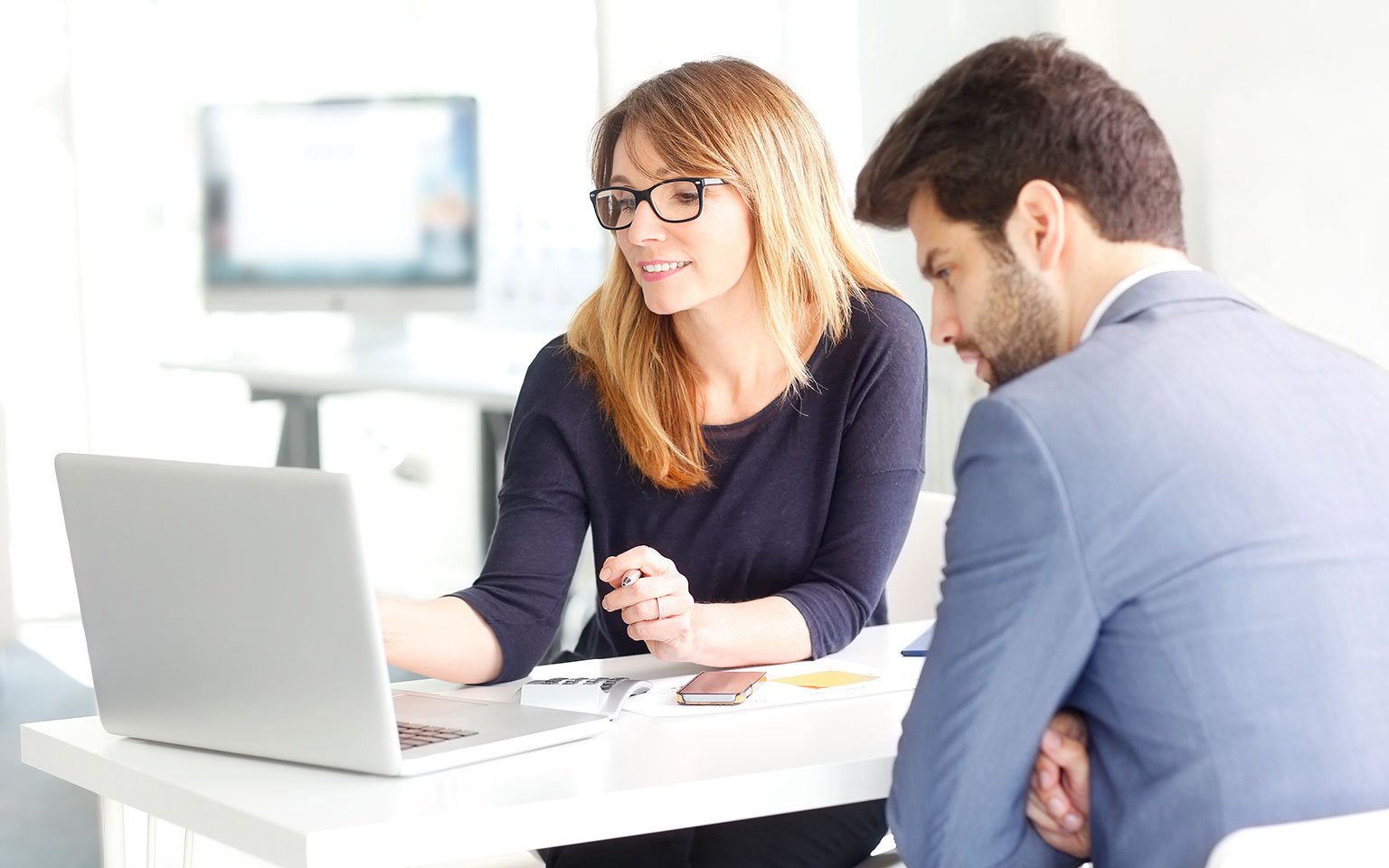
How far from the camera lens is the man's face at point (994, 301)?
4.02ft

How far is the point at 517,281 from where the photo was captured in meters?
4.62

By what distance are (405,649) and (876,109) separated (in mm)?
2928

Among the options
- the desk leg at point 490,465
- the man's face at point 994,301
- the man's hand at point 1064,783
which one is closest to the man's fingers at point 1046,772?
the man's hand at point 1064,783

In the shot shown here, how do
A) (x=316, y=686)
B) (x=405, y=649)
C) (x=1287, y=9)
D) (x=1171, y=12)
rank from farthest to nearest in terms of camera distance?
(x=1171, y=12)
(x=1287, y=9)
(x=405, y=649)
(x=316, y=686)

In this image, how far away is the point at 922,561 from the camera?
219cm

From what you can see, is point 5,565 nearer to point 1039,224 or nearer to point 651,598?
point 651,598

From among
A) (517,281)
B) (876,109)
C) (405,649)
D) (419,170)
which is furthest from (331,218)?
(405,649)

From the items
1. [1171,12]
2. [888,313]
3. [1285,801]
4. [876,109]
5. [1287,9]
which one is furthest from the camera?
[876,109]

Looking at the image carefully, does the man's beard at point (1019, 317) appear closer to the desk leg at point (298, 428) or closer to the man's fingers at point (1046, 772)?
the man's fingers at point (1046, 772)

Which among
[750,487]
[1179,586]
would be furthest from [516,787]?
[750,487]

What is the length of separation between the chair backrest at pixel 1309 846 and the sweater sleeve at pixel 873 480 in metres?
0.77

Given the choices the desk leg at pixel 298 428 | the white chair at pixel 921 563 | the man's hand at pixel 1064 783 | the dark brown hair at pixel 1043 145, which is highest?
the dark brown hair at pixel 1043 145

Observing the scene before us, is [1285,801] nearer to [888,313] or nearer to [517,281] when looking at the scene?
[888,313]

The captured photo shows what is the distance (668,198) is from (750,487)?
36cm
